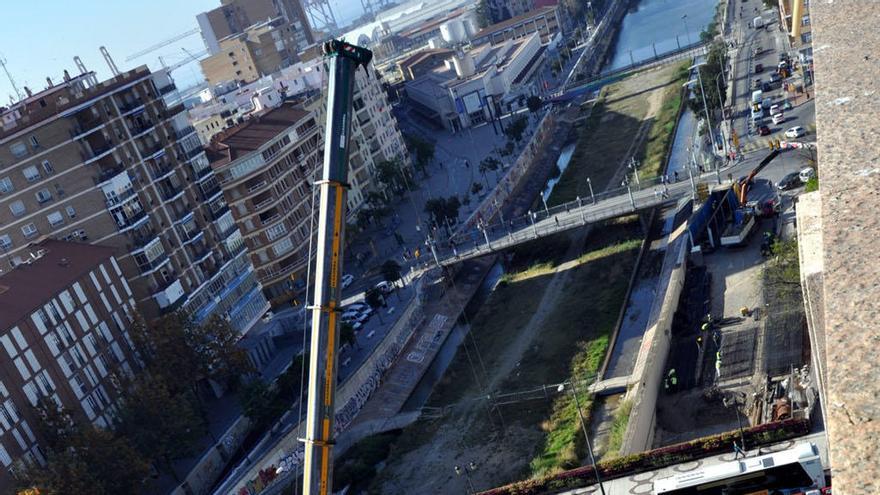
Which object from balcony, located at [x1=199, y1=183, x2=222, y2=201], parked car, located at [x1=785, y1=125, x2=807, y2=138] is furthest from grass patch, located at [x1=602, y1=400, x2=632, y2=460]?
balcony, located at [x1=199, y1=183, x2=222, y2=201]

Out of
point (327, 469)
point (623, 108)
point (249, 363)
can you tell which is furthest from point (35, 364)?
point (623, 108)

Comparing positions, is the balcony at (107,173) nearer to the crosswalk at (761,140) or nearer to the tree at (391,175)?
the tree at (391,175)

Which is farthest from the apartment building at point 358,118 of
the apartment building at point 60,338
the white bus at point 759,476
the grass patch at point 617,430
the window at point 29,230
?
the white bus at point 759,476

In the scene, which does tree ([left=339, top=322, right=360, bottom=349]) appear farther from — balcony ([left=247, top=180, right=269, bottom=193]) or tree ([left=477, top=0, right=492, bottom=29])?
tree ([left=477, top=0, right=492, bottom=29])

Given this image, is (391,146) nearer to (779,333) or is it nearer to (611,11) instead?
(779,333)

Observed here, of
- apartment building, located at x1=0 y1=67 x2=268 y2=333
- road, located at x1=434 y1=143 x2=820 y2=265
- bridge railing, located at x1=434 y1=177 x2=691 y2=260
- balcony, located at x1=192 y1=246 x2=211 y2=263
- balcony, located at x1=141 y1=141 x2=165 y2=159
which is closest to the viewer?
apartment building, located at x1=0 y1=67 x2=268 y2=333

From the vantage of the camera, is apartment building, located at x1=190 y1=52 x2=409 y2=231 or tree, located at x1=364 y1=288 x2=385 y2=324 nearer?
tree, located at x1=364 y1=288 x2=385 y2=324
